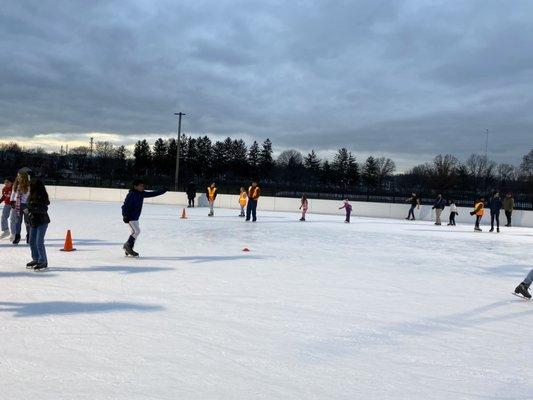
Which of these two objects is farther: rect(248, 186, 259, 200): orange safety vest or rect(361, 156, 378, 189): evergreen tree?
rect(361, 156, 378, 189): evergreen tree

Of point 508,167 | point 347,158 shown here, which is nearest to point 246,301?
point 347,158

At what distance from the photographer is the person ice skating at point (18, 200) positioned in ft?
27.8

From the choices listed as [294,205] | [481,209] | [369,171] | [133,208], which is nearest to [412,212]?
[481,209]

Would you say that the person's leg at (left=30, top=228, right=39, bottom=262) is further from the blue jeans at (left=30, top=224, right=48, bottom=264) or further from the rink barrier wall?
the rink barrier wall

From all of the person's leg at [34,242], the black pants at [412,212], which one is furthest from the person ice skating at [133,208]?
the black pants at [412,212]

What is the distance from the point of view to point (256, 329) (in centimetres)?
436

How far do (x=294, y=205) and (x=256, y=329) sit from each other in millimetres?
24524

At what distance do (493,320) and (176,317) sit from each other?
3489 millimetres

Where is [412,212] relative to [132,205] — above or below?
below

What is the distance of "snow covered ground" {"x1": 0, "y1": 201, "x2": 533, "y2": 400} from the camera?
313 centimetres

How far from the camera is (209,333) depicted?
165 inches

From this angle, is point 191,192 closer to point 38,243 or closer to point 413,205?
point 413,205

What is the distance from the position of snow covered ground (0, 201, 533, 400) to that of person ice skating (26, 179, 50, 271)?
22cm

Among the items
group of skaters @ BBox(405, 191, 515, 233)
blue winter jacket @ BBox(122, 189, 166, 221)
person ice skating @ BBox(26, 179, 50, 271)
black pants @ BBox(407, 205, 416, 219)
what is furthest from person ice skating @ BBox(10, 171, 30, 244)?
black pants @ BBox(407, 205, 416, 219)
